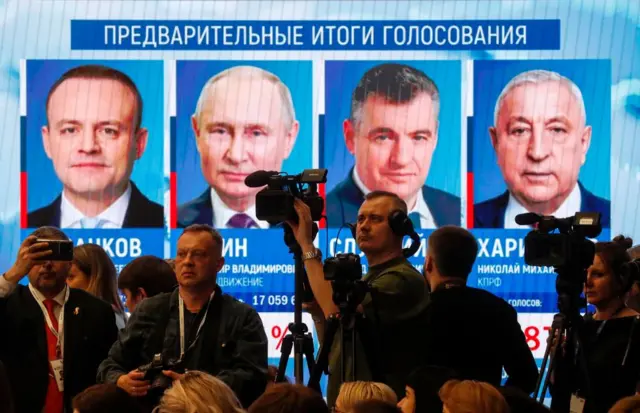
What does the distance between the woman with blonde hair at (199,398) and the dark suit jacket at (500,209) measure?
4188 millimetres

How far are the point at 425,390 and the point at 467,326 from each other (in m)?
0.65

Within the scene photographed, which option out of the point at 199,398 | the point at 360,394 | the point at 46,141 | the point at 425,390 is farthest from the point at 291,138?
the point at 199,398

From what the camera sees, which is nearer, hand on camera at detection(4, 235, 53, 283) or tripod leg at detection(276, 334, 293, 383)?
tripod leg at detection(276, 334, 293, 383)

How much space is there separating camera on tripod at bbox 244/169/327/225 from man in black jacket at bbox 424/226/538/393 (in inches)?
20.4

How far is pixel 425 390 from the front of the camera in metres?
3.88

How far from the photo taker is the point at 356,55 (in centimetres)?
714

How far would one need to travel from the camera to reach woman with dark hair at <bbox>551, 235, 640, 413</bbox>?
14.7 feet

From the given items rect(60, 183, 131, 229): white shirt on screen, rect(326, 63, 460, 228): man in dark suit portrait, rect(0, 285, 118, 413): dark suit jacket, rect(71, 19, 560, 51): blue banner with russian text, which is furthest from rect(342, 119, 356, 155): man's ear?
rect(0, 285, 118, 413): dark suit jacket

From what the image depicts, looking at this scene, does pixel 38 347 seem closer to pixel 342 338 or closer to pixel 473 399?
pixel 342 338

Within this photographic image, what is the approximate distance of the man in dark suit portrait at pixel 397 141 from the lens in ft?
23.1

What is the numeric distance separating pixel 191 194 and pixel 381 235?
292 cm

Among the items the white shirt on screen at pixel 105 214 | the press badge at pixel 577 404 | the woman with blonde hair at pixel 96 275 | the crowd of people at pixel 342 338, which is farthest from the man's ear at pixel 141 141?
the press badge at pixel 577 404

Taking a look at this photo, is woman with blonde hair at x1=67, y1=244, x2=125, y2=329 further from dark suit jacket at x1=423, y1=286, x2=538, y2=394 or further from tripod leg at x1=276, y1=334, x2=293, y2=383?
dark suit jacket at x1=423, y1=286, x2=538, y2=394

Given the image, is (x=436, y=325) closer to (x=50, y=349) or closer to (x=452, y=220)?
(x=50, y=349)
